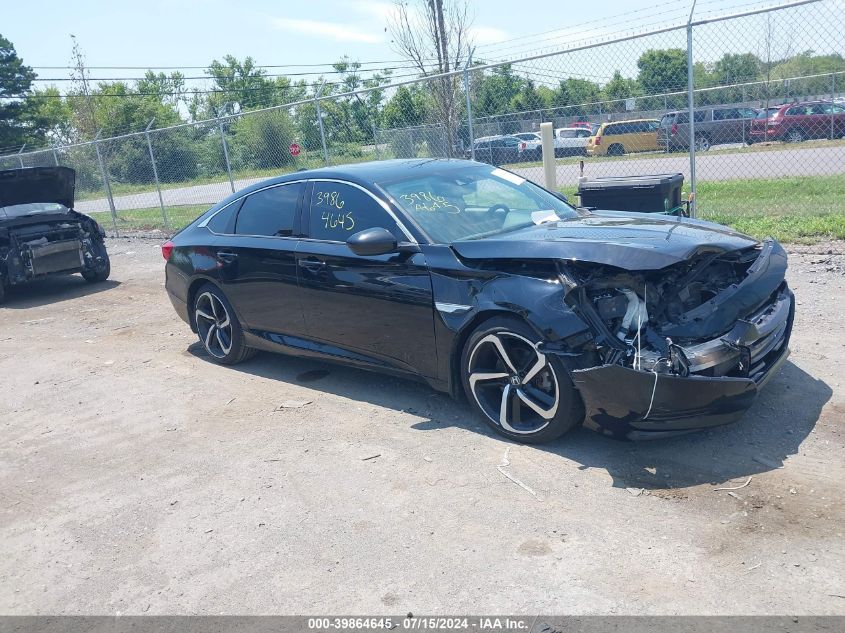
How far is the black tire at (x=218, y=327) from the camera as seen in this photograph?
6359 mm

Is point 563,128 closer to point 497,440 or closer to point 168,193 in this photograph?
point 497,440

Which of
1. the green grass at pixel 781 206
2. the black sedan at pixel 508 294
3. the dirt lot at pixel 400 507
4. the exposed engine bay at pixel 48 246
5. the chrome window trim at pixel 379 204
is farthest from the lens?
the exposed engine bay at pixel 48 246

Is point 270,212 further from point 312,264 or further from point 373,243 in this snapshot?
point 373,243

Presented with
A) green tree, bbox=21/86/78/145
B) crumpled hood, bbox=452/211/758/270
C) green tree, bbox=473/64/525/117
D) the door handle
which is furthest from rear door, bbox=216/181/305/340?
green tree, bbox=21/86/78/145

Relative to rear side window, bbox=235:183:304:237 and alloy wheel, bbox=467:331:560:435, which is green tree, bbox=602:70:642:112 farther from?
alloy wheel, bbox=467:331:560:435

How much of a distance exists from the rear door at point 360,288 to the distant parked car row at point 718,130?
629 cm

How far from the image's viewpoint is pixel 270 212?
5.91m

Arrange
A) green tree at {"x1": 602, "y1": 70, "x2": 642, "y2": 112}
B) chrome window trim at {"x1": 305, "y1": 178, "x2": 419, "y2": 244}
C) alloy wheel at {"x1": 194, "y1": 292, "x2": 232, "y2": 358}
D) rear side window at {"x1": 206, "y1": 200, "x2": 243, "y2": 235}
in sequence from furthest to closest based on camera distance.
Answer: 1. green tree at {"x1": 602, "y1": 70, "x2": 642, "y2": 112}
2. alloy wheel at {"x1": 194, "y1": 292, "x2": 232, "y2": 358}
3. rear side window at {"x1": 206, "y1": 200, "x2": 243, "y2": 235}
4. chrome window trim at {"x1": 305, "y1": 178, "x2": 419, "y2": 244}

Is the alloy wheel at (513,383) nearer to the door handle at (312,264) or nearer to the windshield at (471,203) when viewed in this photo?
the windshield at (471,203)

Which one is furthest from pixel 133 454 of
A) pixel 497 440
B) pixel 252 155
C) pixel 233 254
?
pixel 252 155

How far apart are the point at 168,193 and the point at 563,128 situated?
15776mm

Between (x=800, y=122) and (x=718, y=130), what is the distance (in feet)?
4.05

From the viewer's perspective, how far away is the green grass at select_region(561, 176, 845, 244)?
8.53 meters

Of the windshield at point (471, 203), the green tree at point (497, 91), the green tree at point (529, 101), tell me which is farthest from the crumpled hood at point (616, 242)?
the green tree at point (497, 91)
